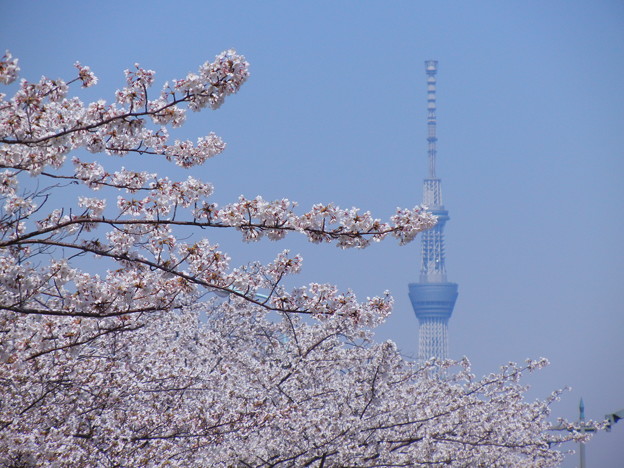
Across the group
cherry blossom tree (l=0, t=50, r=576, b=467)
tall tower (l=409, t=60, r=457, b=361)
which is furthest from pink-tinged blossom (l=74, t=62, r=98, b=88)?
tall tower (l=409, t=60, r=457, b=361)

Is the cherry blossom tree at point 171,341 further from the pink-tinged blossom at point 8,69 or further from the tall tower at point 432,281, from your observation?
the tall tower at point 432,281

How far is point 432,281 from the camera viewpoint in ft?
493

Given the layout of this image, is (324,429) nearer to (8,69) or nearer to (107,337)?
(107,337)

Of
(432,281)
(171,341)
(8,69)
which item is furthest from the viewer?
(432,281)

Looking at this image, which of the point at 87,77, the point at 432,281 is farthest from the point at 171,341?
the point at 432,281

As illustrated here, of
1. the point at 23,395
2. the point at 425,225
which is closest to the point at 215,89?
the point at 425,225

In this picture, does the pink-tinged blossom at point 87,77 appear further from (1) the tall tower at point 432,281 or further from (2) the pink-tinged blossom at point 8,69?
(1) the tall tower at point 432,281

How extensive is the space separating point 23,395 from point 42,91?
121 inches

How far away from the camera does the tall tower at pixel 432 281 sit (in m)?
135

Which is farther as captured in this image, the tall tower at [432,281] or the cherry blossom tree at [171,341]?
the tall tower at [432,281]

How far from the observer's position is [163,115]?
545cm

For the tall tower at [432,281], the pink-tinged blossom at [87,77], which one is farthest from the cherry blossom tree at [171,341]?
the tall tower at [432,281]

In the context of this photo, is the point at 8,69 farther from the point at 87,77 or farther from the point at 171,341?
the point at 171,341

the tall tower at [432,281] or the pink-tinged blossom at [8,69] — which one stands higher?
the tall tower at [432,281]
